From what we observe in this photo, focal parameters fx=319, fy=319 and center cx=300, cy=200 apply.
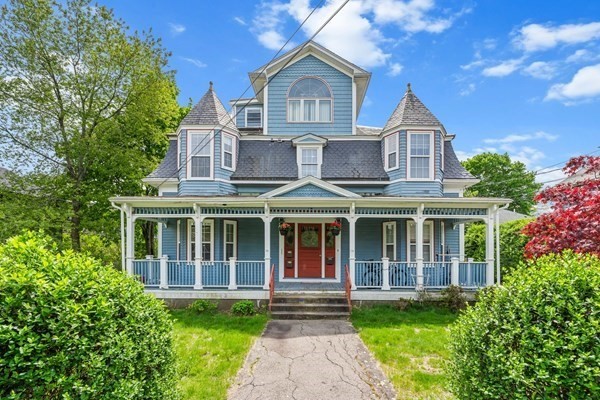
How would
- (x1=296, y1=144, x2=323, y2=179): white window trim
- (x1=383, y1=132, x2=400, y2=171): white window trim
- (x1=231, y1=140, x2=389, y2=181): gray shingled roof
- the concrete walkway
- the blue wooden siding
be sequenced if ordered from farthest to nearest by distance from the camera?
the blue wooden siding < (x1=296, y1=144, x2=323, y2=179): white window trim < (x1=231, y1=140, x2=389, y2=181): gray shingled roof < (x1=383, y1=132, x2=400, y2=171): white window trim < the concrete walkway

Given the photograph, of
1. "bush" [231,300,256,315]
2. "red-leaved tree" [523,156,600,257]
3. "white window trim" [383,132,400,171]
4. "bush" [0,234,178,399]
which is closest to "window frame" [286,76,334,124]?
"white window trim" [383,132,400,171]

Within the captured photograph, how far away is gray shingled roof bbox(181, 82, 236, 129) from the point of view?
1244 cm

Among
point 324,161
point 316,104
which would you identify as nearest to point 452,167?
point 324,161

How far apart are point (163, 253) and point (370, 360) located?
9515mm

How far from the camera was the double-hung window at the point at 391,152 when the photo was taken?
1240cm

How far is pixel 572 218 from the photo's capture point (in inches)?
243

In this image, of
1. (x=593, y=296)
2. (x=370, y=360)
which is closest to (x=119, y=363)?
(x=593, y=296)

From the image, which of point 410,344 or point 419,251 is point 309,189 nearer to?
point 419,251

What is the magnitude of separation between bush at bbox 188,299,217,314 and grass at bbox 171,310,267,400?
0.64ft

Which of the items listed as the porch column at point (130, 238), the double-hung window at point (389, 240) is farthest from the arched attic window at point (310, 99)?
the porch column at point (130, 238)

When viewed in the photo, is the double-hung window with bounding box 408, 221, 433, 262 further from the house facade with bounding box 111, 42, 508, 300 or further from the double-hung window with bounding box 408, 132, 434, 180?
the double-hung window with bounding box 408, 132, 434, 180

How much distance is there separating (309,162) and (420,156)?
4.29m

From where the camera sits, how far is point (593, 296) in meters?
2.71

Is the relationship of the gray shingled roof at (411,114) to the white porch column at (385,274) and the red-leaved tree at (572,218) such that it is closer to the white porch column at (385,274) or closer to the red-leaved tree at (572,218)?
the white porch column at (385,274)
